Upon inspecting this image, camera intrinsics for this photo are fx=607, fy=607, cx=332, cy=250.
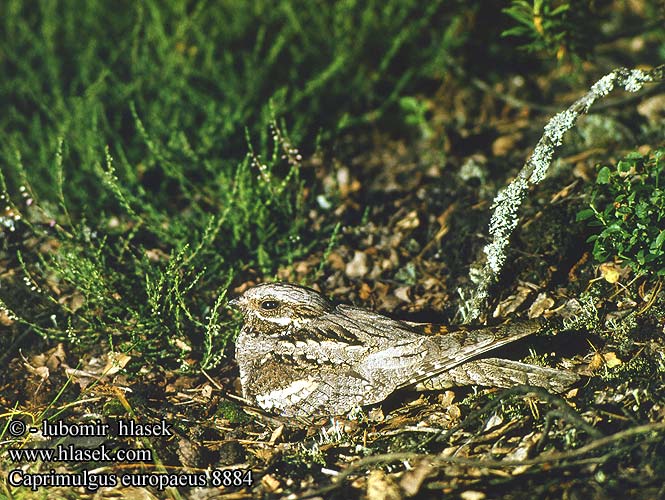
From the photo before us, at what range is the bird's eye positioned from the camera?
3.21 m

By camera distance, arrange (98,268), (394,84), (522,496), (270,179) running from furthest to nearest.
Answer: (394,84) → (270,179) → (98,268) → (522,496)

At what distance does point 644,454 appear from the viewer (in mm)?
2420

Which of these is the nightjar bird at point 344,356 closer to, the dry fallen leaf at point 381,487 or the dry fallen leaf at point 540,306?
the dry fallen leaf at point 381,487

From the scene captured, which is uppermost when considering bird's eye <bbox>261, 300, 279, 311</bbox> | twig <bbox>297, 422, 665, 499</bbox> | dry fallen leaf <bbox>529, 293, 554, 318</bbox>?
bird's eye <bbox>261, 300, 279, 311</bbox>

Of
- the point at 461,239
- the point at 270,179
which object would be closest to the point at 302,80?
the point at 270,179

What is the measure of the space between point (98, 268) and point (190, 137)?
1.58m

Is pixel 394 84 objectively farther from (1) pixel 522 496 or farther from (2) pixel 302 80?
(1) pixel 522 496

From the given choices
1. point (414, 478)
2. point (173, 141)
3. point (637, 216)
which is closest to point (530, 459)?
point (414, 478)

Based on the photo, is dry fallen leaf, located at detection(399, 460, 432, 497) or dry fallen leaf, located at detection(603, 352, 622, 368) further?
dry fallen leaf, located at detection(603, 352, 622, 368)

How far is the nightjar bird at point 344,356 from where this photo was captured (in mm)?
2766

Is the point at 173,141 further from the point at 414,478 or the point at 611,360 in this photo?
the point at 611,360

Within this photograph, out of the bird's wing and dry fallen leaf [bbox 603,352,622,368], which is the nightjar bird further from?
dry fallen leaf [bbox 603,352,622,368]

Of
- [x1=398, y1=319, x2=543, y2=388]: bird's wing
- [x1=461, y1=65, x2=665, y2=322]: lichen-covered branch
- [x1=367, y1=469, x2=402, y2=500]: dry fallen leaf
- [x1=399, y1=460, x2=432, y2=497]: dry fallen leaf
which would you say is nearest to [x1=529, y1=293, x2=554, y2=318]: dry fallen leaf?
[x1=461, y1=65, x2=665, y2=322]: lichen-covered branch

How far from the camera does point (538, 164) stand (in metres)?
2.93
